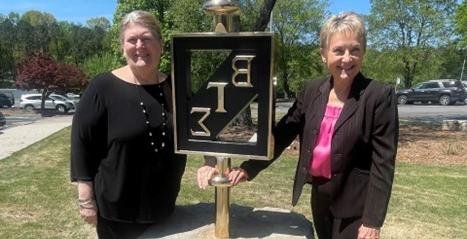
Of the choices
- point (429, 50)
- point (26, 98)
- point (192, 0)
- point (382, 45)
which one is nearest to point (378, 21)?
point (382, 45)

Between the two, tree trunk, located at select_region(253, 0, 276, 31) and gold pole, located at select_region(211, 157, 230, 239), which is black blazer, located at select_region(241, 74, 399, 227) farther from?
tree trunk, located at select_region(253, 0, 276, 31)

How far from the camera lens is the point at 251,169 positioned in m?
2.60

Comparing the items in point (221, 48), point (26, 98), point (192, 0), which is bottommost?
point (26, 98)

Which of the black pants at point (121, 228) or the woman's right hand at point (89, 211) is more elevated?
the woman's right hand at point (89, 211)

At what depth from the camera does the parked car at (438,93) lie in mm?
31125

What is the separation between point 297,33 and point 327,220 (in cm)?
3969

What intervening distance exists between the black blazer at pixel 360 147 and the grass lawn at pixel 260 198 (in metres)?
2.96

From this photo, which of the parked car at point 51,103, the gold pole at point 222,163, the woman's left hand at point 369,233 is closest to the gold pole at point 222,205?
the gold pole at point 222,163

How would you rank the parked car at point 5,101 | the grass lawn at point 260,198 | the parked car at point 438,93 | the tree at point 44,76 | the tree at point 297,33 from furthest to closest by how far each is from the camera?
the tree at point 297,33 < the parked car at point 5,101 < the parked car at point 438,93 < the tree at point 44,76 < the grass lawn at point 260,198

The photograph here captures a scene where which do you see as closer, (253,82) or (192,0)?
(253,82)

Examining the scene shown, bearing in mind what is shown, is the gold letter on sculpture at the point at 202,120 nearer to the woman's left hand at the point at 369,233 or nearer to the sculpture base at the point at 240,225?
the sculpture base at the point at 240,225

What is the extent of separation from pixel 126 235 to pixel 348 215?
1.12 m

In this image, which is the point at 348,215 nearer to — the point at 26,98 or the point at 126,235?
the point at 126,235

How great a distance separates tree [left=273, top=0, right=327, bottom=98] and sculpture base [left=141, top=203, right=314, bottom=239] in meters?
37.6
